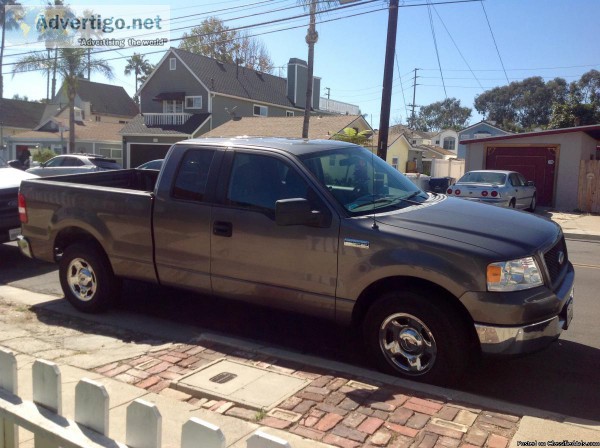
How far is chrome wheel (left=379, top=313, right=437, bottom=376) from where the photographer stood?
13.7 ft

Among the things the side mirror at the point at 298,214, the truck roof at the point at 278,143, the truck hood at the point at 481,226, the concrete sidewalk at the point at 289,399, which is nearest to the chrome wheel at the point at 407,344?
the concrete sidewalk at the point at 289,399

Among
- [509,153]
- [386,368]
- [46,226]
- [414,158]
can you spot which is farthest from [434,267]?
[414,158]

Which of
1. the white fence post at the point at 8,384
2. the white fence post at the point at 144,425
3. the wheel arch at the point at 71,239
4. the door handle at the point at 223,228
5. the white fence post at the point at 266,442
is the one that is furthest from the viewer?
the wheel arch at the point at 71,239

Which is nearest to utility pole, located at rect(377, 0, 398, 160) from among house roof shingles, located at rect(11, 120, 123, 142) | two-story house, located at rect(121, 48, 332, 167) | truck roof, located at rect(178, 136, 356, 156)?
truck roof, located at rect(178, 136, 356, 156)

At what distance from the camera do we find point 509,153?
2306 centimetres

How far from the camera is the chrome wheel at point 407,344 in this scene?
4.18 m

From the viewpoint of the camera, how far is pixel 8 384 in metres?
2.63

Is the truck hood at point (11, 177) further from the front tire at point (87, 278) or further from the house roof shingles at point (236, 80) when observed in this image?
the house roof shingles at point (236, 80)

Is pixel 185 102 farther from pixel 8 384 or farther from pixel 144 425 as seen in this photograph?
pixel 144 425

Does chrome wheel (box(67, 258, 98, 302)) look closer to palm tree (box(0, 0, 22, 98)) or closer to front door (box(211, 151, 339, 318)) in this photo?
front door (box(211, 151, 339, 318))

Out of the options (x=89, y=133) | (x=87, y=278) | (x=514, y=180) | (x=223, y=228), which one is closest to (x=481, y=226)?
(x=223, y=228)

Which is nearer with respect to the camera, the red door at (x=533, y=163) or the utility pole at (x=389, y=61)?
the utility pole at (x=389, y=61)

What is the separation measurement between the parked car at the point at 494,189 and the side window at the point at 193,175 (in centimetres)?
1270

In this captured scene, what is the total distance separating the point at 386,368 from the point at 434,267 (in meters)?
0.90
